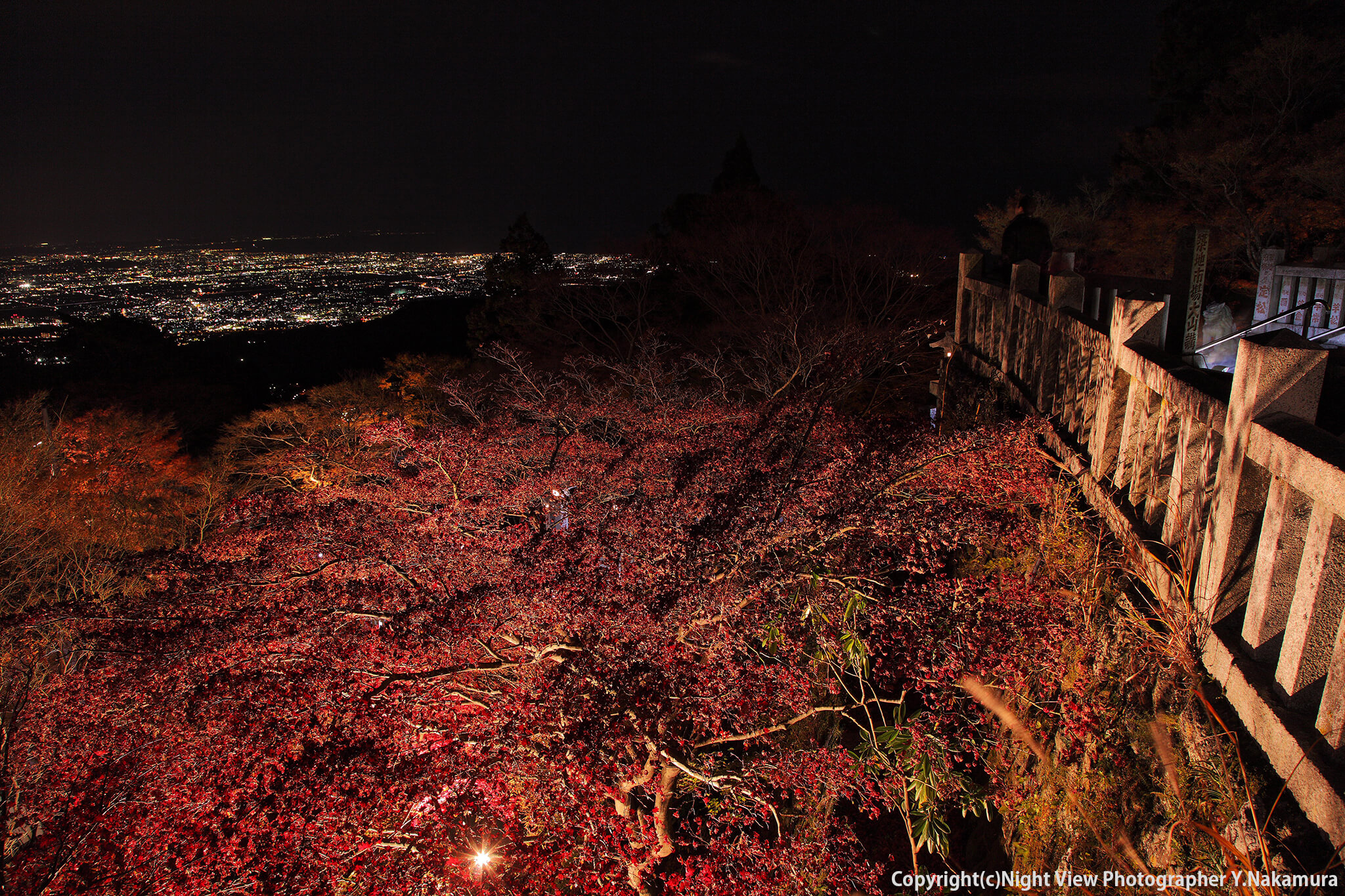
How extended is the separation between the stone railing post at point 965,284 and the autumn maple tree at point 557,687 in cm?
400

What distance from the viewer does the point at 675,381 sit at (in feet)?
40.6

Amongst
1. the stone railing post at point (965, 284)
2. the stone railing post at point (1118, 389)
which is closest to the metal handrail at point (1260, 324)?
the stone railing post at point (1118, 389)

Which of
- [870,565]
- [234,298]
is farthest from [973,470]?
[234,298]

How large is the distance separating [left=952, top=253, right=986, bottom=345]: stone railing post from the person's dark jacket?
0.37 m

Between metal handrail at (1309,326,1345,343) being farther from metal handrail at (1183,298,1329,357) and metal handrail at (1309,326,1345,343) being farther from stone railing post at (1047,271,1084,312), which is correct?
stone railing post at (1047,271,1084,312)

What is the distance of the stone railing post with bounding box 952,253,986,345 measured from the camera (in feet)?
32.3

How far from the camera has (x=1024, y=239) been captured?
31.9 feet

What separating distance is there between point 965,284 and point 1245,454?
26.0 feet

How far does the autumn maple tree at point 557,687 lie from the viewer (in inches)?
218

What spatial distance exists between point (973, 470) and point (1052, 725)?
80.6 inches

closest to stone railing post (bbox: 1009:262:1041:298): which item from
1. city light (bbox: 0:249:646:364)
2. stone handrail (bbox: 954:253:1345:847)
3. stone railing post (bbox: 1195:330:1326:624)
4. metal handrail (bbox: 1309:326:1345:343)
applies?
stone handrail (bbox: 954:253:1345:847)

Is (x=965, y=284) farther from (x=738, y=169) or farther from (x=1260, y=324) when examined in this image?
(x=738, y=169)

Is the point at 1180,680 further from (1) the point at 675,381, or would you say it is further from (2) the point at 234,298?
(2) the point at 234,298

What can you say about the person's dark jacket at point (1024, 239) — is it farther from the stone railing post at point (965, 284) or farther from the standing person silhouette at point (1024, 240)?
the stone railing post at point (965, 284)
